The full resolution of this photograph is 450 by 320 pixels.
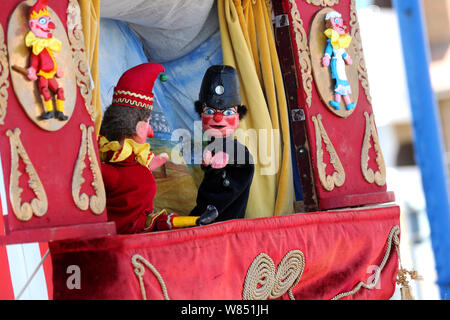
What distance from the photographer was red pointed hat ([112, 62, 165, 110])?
253 centimetres

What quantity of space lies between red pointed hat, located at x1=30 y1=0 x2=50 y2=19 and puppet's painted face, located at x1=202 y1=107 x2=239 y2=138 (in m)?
0.96

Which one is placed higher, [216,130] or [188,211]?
[216,130]

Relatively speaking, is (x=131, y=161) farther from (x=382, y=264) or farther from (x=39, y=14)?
(x=382, y=264)

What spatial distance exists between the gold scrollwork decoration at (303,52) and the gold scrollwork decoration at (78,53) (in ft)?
4.14

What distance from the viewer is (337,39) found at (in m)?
3.30

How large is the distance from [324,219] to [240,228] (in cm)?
57

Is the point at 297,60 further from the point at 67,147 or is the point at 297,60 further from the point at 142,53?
the point at 67,147

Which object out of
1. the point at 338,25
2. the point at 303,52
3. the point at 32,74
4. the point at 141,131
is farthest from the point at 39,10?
the point at 338,25

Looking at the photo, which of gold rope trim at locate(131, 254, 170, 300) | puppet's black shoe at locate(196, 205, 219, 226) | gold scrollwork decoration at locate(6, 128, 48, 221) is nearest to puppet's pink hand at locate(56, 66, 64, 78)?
Answer: gold scrollwork decoration at locate(6, 128, 48, 221)
